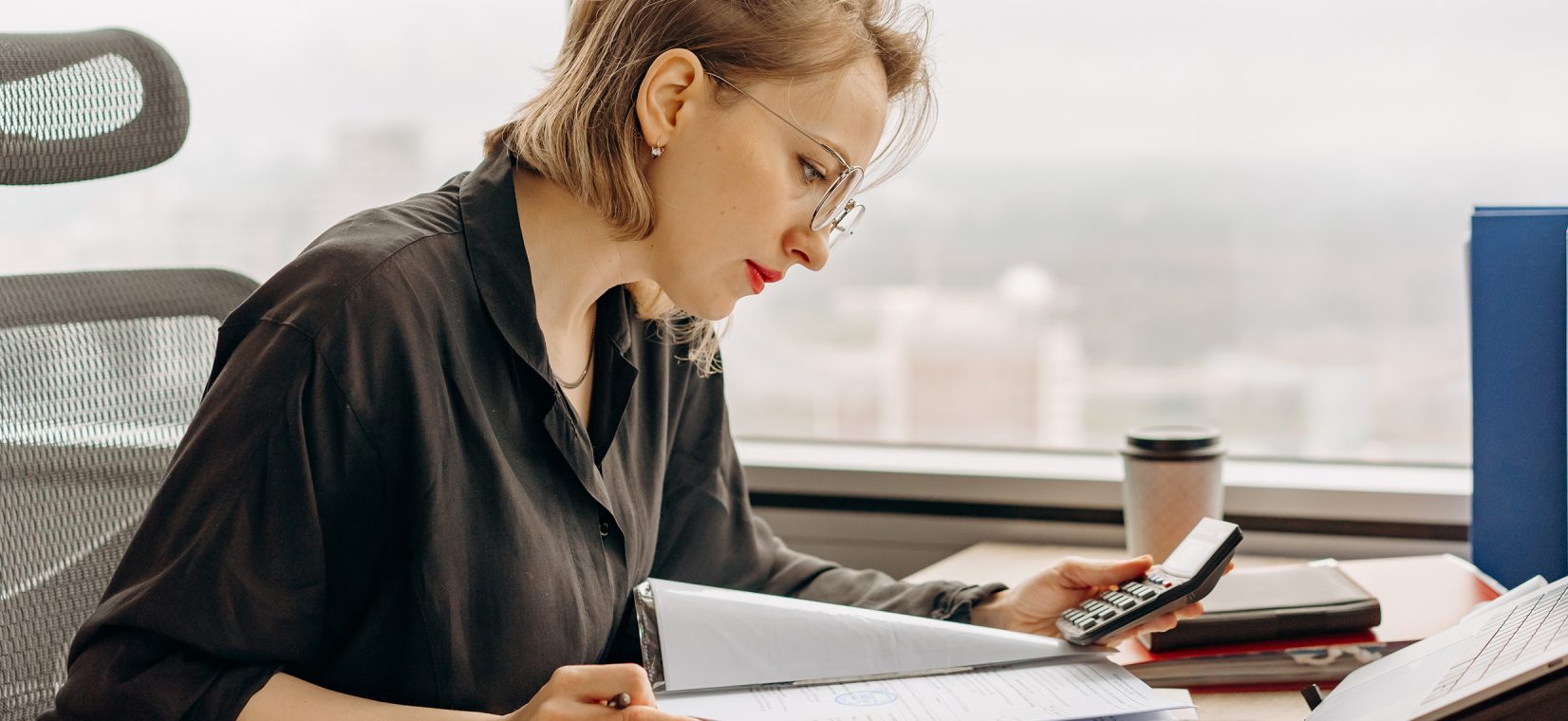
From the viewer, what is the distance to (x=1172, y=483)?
4.74 feet

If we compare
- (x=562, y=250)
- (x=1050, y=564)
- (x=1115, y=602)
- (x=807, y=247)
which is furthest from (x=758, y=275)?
(x=1050, y=564)

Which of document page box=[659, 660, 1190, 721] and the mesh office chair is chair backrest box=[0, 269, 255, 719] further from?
document page box=[659, 660, 1190, 721]

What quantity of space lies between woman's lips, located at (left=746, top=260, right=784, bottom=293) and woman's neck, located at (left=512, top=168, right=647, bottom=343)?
10 centimetres

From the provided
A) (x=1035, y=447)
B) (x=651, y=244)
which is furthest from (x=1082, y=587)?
(x=1035, y=447)

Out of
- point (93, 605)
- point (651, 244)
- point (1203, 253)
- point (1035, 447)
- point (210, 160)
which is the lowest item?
point (1035, 447)

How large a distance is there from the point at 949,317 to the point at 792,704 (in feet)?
3.56

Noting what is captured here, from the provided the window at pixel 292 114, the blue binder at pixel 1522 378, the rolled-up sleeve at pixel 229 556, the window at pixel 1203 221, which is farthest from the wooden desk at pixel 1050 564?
the window at pixel 292 114

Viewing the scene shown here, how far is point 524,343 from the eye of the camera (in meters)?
1.01

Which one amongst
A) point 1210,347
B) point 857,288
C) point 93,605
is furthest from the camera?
point 857,288

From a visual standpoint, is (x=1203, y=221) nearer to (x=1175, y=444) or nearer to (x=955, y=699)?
(x=1175, y=444)

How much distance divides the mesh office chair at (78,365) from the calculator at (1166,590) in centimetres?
83

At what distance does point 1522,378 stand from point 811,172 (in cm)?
75

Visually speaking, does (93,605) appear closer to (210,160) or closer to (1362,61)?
(210,160)

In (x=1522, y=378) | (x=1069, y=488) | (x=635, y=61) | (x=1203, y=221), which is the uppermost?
(x=635, y=61)
